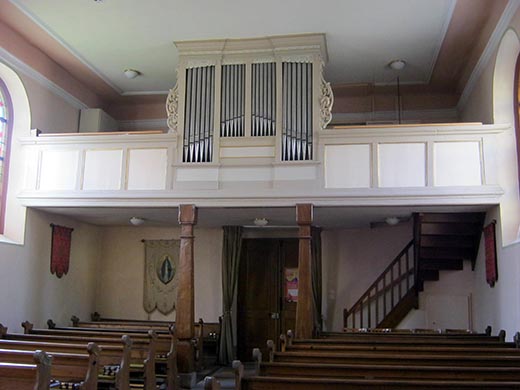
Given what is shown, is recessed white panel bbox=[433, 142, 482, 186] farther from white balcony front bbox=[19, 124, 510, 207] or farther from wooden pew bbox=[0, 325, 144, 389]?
wooden pew bbox=[0, 325, 144, 389]

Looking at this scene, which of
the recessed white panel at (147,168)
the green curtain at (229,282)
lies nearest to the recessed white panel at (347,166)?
the recessed white panel at (147,168)

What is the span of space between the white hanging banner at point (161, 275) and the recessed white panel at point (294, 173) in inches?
171

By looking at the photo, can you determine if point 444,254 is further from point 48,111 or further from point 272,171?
point 48,111

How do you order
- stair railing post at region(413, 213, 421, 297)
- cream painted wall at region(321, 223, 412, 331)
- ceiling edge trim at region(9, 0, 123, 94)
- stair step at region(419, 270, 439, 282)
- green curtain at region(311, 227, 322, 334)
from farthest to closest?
cream painted wall at region(321, 223, 412, 331) → green curtain at region(311, 227, 322, 334) → stair step at region(419, 270, 439, 282) → stair railing post at region(413, 213, 421, 297) → ceiling edge trim at region(9, 0, 123, 94)

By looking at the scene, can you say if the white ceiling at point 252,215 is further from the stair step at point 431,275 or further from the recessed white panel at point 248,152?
the stair step at point 431,275

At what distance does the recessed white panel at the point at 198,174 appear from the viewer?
29.1ft

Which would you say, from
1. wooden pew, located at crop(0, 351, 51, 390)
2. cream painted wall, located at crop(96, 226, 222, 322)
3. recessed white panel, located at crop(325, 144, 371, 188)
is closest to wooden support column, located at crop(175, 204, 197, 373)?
recessed white panel, located at crop(325, 144, 371, 188)

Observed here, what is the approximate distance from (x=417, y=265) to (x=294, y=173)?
324 centimetres

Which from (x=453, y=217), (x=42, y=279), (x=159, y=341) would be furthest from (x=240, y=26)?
(x=42, y=279)

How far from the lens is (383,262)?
1166cm

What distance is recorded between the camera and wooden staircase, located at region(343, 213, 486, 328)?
31.1 feet

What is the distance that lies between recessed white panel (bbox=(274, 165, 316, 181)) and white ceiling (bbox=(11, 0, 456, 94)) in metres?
2.16

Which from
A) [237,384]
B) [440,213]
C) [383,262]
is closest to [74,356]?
[237,384]

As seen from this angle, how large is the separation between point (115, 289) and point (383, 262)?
5858mm
